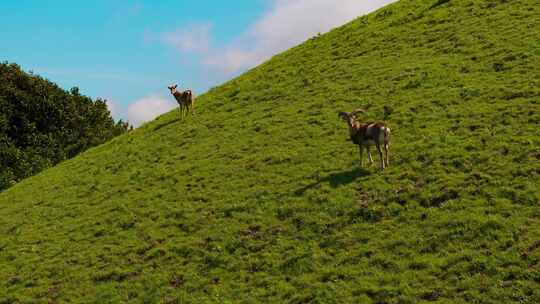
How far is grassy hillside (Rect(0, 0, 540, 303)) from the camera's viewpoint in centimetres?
1755

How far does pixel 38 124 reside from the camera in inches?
2410

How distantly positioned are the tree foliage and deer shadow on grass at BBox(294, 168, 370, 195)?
3959 cm

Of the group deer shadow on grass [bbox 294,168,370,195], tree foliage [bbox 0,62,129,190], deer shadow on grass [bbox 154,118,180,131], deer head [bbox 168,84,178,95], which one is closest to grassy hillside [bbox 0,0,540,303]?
deer shadow on grass [bbox 294,168,370,195]

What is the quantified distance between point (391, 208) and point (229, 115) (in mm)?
22539

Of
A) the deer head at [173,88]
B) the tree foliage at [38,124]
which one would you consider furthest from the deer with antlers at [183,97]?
the tree foliage at [38,124]

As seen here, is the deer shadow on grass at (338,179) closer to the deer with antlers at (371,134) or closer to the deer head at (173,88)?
the deer with antlers at (371,134)

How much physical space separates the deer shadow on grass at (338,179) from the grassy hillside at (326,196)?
12cm

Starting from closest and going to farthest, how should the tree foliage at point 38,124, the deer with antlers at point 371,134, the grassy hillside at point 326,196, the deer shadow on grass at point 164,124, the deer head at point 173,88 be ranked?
the grassy hillside at point 326,196, the deer with antlers at point 371,134, the deer head at point 173,88, the deer shadow on grass at point 164,124, the tree foliage at point 38,124

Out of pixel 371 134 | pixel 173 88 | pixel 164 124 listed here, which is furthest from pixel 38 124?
pixel 371 134

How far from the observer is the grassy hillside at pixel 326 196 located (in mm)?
17547

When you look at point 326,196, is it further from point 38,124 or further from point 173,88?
point 38,124

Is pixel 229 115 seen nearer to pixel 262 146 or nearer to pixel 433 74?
pixel 262 146

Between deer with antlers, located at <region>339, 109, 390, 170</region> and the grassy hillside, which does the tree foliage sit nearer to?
the grassy hillside

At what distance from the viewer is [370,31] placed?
48.2 metres
